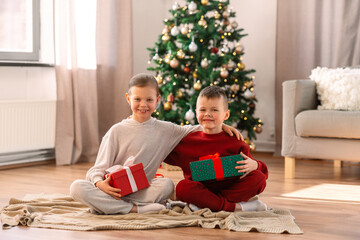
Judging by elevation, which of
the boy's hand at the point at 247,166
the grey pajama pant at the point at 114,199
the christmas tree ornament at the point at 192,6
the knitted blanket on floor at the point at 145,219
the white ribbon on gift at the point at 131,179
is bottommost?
the knitted blanket on floor at the point at 145,219

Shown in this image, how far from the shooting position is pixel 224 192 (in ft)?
8.66

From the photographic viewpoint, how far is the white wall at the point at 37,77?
13.7 feet

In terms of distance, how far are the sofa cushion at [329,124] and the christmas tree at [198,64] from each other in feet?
2.33

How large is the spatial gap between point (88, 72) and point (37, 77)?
41 cm

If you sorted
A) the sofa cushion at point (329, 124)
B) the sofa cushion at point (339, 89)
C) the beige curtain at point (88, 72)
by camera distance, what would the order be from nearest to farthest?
the sofa cushion at point (329, 124) → the sofa cushion at point (339, 89) → the beige curtain at point (88, 72)

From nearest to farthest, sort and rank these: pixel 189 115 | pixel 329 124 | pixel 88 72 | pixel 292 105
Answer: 1. pixel 329 124
2. pixel 292 105
3. pixel 189 115
4. pixel 88 72

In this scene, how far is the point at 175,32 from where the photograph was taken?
4.35 metres

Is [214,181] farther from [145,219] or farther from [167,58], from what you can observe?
[167,58]

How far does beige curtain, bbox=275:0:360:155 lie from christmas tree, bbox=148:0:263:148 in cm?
55

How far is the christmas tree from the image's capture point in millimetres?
4316

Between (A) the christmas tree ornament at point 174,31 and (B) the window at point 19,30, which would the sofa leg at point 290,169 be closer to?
(A) the christmas tree ornament at point 174,31

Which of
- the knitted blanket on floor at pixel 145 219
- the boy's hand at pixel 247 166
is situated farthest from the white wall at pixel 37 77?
the boy's hand at pixel 247 166

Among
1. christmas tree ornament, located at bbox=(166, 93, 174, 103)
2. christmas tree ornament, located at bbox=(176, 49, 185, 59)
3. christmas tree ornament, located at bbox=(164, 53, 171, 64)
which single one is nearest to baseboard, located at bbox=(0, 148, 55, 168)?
christmas tree ornament, located at bbox=(166, 93, 174, 103)

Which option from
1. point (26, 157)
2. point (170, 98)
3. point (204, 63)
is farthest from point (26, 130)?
point (204, 63)
